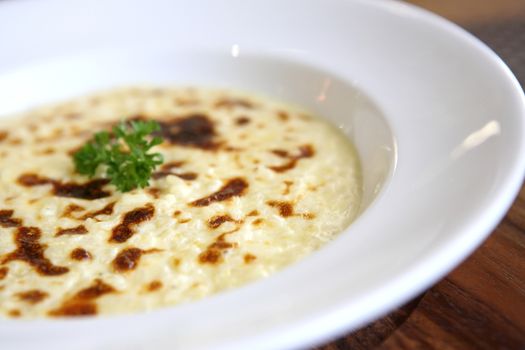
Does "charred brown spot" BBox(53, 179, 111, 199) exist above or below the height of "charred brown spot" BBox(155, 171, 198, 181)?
above

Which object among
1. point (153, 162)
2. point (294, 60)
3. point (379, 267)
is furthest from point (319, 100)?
point (379, 267)

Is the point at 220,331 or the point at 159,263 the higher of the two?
the point at 220,331

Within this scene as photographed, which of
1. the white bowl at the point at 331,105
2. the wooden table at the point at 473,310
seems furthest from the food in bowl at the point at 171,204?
the wooden table at the point at 473,310

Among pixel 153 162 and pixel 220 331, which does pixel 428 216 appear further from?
pixel 153 162

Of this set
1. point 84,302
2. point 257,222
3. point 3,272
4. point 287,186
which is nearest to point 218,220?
point 257,222

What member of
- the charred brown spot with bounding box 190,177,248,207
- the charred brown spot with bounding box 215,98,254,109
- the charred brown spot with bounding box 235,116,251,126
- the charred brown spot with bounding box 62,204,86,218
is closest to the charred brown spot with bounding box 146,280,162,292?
the charred brown spot with bounding box 190,177,248,207

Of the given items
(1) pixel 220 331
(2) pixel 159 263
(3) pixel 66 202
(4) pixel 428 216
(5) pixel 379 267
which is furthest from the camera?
(3) pixel 66 202

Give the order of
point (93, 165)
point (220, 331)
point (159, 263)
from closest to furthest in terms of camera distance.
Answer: point (220, 331) < point (159, 263) < point (93, 165)

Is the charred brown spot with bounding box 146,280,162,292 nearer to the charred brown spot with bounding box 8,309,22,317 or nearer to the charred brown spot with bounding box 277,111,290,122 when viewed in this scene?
the charred brown spot with bounding box 8,309,22,317
